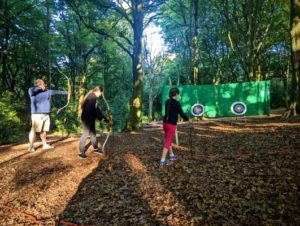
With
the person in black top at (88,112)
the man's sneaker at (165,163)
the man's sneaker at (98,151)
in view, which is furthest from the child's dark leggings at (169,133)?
the man's sneaker at (98,151)

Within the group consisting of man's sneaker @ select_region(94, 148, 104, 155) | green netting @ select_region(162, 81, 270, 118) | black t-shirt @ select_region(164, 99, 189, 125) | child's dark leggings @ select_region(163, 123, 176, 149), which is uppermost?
green netting @ select_region(162, 81, 270, 118)

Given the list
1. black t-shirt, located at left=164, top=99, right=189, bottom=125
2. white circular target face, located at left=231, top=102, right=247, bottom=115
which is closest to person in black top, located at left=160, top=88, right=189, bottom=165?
black t-shirt, located at left=164, top=99, right=189, bottom=125

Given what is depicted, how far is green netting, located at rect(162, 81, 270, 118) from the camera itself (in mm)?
19359

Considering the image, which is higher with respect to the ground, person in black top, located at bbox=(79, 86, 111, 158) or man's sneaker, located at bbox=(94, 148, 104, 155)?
person in black top, located at bbox=(79, 86, 111, 158)

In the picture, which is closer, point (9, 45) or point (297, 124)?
point (297, 124)

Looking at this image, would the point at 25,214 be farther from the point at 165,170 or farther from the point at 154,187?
the point at 165,170

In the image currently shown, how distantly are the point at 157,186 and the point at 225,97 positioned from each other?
15.2 metres

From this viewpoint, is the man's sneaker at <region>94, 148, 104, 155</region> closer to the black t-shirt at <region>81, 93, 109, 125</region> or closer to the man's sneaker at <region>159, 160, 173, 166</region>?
the black t-shirt at <region>81, 93, 109, 125</region>

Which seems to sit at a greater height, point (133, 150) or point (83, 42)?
point (83, 42)

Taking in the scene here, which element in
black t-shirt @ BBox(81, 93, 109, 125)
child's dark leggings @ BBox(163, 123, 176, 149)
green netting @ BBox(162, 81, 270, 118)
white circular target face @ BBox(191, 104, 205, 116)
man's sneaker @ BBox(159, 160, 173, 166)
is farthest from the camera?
green netting @ BBox(162, 81, 270, 118)

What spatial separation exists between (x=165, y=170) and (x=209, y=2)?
2254 cm

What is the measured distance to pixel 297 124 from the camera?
35.2 feet

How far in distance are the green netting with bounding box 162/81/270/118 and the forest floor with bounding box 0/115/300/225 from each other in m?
10.8

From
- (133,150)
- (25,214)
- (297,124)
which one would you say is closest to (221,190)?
(25,214)
